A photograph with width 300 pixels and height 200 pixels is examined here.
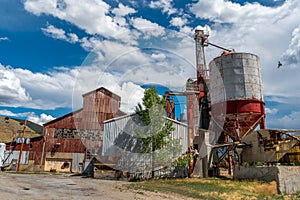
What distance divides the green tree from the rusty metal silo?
21.1 ft

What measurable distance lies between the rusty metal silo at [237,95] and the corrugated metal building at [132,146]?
4.77 metres

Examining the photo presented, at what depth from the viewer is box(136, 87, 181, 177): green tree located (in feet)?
74.8

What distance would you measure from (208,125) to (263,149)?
34.0ft

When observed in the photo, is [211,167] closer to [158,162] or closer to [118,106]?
[158,162]

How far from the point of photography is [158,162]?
74.5ft

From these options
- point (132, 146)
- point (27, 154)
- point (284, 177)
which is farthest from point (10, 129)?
point (284, 177)

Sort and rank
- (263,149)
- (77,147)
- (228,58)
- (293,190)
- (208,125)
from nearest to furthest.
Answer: (293,190) → (263,149) → (228,58) → (208,125) → (77,147)

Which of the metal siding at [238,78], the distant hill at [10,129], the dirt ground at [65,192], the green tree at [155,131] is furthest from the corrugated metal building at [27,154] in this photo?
the distant hill at [10,129]

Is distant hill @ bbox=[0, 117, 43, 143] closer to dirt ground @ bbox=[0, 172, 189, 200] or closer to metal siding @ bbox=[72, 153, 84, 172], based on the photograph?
metal siding @ bbox=[72, 153, 84, 172]

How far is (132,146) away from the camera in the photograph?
23922 millimetres

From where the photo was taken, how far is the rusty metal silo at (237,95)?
985 inches

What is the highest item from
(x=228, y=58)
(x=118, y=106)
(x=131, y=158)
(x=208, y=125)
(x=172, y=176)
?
(x=228, y=58)

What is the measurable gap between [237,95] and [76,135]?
22.3 m

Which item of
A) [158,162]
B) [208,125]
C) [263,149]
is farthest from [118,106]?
[263,149]
